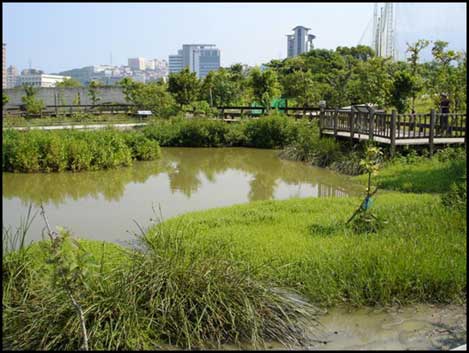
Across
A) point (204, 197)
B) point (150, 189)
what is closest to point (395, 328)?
point (204, 197)

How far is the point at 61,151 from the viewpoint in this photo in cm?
1362

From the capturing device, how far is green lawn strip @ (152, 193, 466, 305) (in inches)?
181

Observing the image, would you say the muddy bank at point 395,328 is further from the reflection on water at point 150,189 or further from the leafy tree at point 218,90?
the leafy tree at point 218,90

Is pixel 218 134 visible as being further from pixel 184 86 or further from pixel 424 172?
pixel 184 86

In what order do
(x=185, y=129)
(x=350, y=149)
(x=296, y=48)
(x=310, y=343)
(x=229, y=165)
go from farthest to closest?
1. (x=296, y=48)
2. (x=185, y=129)
3. (x=229, y=165)
4. (x=350, y=149)
5. (x=310, y=343)

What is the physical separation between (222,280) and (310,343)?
0.75 meters

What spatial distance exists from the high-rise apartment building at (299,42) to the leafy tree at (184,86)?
10535mm

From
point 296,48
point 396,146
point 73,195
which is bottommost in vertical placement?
point 73,195

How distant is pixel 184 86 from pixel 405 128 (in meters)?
17.0

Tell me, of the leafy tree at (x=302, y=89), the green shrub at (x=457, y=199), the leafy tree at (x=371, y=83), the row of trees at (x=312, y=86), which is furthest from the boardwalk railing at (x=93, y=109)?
the green shrub at (x=457, y=199)

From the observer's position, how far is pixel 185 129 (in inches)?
773

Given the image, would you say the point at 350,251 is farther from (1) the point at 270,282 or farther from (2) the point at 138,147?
(2) the point at 138,147

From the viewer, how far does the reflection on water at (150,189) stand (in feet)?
29.5

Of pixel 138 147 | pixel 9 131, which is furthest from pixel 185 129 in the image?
pixel 9 131
